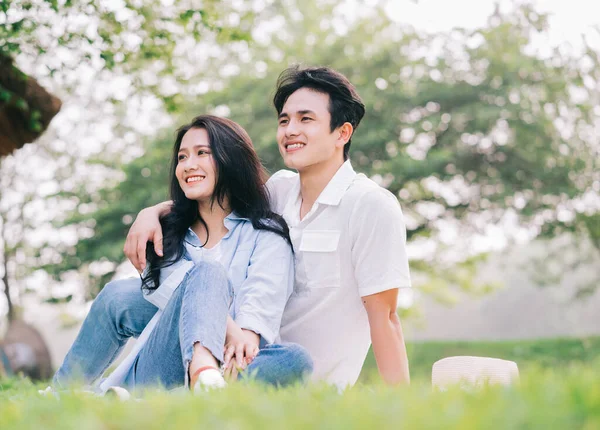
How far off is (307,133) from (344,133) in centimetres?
25

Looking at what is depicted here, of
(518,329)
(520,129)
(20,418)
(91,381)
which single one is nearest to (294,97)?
(91,381)

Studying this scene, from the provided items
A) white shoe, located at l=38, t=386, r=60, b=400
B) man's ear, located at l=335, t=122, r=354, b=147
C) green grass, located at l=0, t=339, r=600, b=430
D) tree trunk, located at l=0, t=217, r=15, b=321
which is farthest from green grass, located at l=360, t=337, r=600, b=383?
green grass, located at l=0, t=339, r=600, b=430

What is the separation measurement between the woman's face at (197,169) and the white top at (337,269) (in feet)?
1.63

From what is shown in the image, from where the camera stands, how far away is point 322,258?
331cm

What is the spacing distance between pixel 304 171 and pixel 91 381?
56.3 inches

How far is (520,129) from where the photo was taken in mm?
13961

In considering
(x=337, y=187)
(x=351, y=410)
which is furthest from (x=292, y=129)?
(x=351, y=410)

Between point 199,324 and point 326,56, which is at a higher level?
point 326,56

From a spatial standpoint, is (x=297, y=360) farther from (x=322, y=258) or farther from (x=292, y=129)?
(x=292, y=129)

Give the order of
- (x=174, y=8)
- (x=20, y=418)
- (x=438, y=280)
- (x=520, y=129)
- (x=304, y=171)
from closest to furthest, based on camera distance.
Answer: (x=20, y=418) < (x=304, y=171) < (x=174, y=8) < (x=520, y=129) < (x=438, y=280)

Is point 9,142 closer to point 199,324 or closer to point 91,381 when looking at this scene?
point 91,381

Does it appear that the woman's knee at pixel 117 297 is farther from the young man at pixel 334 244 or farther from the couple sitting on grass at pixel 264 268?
the young man at pixel 334 244

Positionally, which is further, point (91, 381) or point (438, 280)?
point (438, 280)

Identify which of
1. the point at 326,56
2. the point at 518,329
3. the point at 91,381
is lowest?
the point at 518,329
